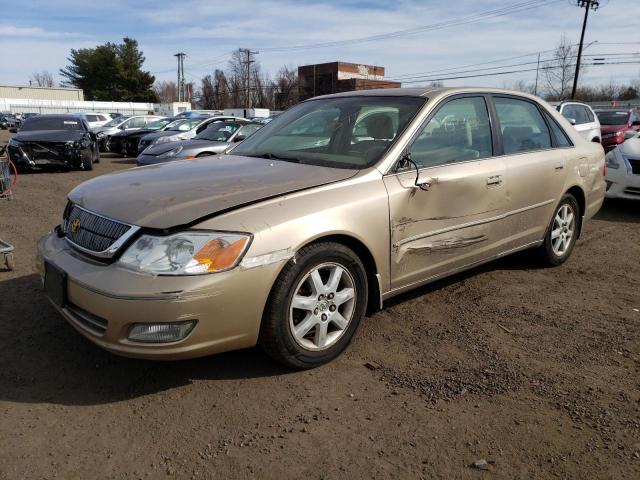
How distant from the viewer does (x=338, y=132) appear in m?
3.81

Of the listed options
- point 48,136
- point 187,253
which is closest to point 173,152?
point 48,136

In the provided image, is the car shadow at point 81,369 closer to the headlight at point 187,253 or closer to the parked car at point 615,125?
the headlight at point 187,253

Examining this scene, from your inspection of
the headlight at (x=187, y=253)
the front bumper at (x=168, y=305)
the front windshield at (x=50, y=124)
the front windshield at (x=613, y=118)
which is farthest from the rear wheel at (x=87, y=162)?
the front windshield at (x=613, y=118)

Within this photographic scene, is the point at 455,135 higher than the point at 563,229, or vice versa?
the point at 455,135

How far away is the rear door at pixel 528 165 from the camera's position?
4.15m

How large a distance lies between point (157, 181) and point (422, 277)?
185 centimetres

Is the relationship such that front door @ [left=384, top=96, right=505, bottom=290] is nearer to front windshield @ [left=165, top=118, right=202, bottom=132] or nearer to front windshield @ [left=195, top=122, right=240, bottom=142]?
front windshield @ [left=195, top=122, right=240, bottom=142]

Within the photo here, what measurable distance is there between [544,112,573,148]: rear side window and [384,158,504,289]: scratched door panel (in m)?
1.11

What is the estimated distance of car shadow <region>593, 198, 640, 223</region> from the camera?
300 inches

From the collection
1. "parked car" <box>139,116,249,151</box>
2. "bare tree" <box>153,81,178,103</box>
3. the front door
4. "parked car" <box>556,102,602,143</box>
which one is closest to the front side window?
the front door

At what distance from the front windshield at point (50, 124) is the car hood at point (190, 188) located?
35.8ft

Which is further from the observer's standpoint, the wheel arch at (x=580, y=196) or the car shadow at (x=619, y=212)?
the car shadow at (x=619, y=212)

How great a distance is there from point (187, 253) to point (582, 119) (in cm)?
1260

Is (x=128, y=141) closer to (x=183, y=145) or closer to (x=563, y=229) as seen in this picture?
(x=183, y=145)
